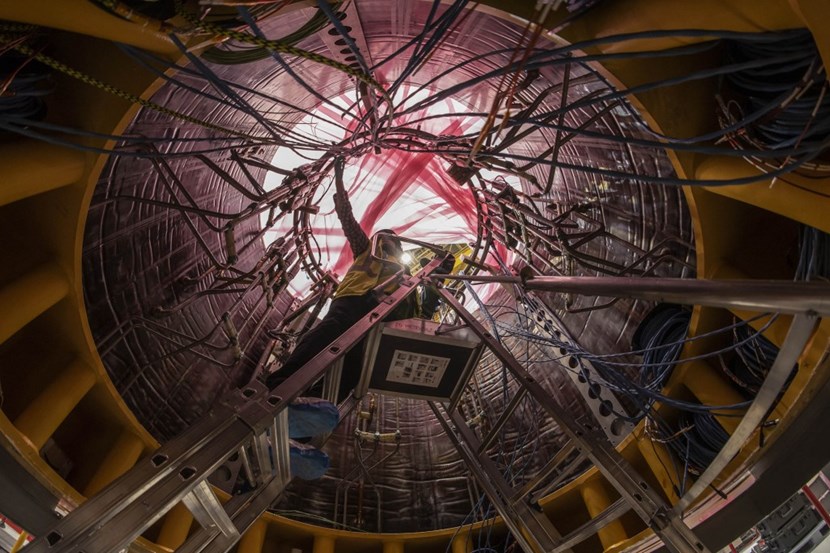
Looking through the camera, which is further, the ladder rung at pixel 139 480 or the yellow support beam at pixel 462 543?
the yellow support beam at pixel 462 543

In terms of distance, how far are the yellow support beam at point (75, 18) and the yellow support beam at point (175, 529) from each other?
341 cm

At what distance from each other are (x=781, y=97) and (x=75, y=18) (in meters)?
3.12

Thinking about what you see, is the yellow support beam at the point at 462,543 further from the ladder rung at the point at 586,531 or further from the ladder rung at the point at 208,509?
the ladder rung at the point at 208,509

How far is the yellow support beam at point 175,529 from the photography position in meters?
4.03

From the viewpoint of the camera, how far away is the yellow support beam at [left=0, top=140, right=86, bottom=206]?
103 inches

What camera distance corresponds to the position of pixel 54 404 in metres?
3.38

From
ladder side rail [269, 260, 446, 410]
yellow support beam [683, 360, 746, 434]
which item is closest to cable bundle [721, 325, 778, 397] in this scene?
yellow support beam [683, 360, 746, 434]

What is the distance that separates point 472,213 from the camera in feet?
19.9

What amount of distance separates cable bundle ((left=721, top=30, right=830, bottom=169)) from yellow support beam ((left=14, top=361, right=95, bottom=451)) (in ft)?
14.2

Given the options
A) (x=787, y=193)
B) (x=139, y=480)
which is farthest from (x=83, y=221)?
(x=787, y=193)

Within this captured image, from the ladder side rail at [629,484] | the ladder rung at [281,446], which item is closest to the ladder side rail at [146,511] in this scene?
Answer: the ladder rung at [281,446]

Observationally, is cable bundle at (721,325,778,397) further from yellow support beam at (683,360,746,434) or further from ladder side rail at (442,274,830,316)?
ladder side rail at (442,274,830,316)

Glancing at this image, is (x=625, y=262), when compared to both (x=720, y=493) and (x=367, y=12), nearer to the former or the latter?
(x=720, y=493)

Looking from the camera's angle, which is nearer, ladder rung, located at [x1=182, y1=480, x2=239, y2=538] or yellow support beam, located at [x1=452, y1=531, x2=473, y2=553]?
ladder rung, located at [x1=182, y1=480, x2=239, y2=538]
